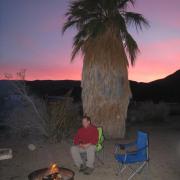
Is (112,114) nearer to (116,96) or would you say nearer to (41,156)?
(116,96)

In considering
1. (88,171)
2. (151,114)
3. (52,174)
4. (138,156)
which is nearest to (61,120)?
(88,171)

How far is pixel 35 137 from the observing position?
1259 centimetres

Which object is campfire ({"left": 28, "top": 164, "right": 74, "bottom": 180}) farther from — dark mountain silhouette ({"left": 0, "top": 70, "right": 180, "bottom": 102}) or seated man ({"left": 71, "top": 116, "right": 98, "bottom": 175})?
dark mountain silhouette ({"left": 0, "top": 70, "right": 180, "bottom": 102})

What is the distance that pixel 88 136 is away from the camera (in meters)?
7.94

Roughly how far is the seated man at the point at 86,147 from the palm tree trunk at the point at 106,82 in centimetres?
443

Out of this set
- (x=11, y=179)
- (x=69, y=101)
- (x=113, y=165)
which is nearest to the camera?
(x=11, y=179)

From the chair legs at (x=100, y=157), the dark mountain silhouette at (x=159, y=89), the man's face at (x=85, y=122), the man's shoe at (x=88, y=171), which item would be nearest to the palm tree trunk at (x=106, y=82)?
the chair legs at (x=100, y=157)

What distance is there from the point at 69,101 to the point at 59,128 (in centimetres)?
107

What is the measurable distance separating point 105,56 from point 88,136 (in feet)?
16.1

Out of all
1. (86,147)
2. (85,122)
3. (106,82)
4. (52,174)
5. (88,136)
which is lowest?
(52,174)

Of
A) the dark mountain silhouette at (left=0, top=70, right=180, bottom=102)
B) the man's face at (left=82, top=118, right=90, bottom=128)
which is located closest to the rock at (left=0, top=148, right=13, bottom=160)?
the man's face at (left=82, top=118, right=90, bottom=128)

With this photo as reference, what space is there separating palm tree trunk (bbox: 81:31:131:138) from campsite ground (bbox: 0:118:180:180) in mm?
1107

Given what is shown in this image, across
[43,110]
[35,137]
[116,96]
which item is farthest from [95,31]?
[35,137]

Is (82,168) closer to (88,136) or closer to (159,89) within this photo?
(88,136)
